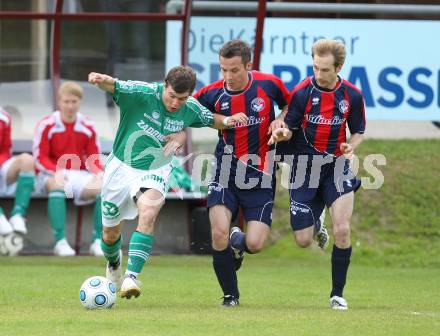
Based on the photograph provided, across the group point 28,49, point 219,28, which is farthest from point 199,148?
point 28,49

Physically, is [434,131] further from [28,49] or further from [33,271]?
[33,271]

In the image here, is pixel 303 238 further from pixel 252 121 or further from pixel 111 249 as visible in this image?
pixel 111 249

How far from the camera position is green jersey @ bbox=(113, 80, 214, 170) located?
8711mm

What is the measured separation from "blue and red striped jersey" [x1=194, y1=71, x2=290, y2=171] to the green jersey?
292mm

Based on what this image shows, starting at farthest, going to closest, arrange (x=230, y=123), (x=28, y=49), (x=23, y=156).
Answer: (x=28, y=49) → (x=23, y=156) → (x=230, y=123)

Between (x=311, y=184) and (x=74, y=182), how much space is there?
4.61 meters

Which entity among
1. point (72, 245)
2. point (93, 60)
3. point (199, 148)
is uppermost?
point (93, 60)

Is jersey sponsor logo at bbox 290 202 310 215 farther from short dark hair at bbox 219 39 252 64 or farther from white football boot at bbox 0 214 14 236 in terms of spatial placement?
white football boot at bbox 0 214 14 236

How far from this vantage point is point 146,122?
8.75 meters

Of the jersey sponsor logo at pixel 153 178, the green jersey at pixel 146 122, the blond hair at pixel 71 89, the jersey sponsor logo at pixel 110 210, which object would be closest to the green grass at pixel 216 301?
the jersey sponsor logo at pixel 110 210

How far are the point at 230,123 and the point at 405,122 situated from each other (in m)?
7.10

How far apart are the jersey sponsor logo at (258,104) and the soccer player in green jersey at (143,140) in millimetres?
255

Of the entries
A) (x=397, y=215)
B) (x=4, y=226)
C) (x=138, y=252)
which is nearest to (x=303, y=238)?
(x=138, y=252)

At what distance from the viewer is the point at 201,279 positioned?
436 inches
